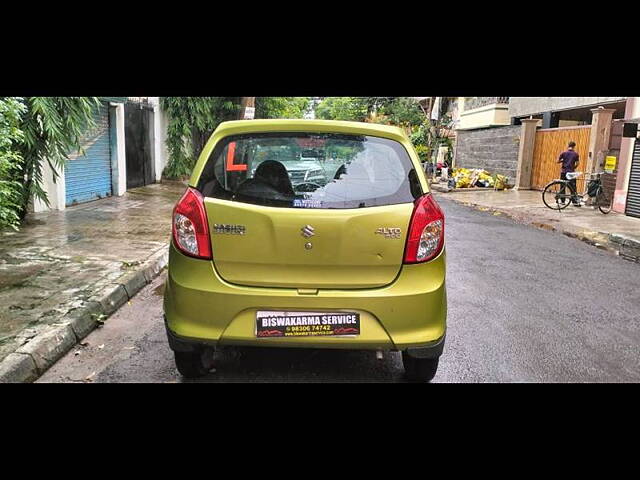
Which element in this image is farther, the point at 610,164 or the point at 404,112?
the point at 404,112

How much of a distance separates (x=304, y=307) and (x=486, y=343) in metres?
1.96

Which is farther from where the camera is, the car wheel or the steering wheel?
the car wheel

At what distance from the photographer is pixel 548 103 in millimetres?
20000

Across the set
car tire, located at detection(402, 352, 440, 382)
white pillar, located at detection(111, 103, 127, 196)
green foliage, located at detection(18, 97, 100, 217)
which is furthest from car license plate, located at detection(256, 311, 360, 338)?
white pillar, located at detection(111, 103, 127, 196)

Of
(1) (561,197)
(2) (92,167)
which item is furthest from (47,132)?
(1) (561,197)

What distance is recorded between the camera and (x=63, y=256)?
21.8ft

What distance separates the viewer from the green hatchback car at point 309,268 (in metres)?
3.16

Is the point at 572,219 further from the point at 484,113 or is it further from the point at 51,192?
the point at 484,113

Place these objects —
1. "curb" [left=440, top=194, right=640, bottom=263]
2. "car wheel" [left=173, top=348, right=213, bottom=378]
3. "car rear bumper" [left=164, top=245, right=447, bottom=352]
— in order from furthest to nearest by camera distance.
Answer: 1. "curb" [left=440, top=194, right=640, bottom=263]
2. "car wheel" [left=173, top=348, right=213, bottom=378]
3. "car rear bumper" [left=164, top=245, right=447, bottom=352]

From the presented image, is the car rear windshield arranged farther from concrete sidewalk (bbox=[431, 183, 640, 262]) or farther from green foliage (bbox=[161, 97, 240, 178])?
green foliage (bbox=[161, 97, 240, 178])

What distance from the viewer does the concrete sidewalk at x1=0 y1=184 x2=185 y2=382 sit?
4.05m

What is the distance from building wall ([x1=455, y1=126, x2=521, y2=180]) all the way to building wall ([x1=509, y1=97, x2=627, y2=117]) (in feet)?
2.97

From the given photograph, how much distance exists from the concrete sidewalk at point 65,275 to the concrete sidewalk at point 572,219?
23.7 feet

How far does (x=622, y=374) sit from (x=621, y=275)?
3.73 metres
